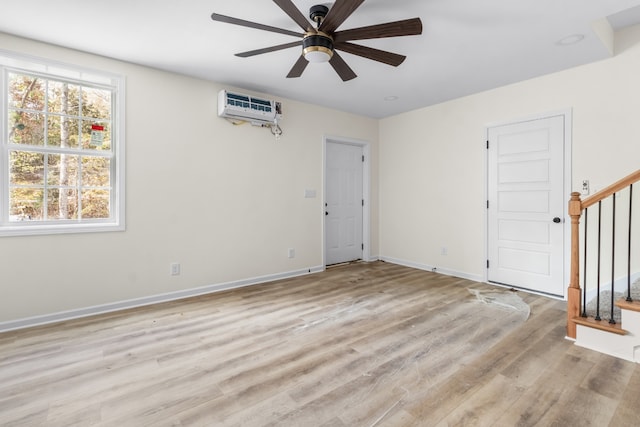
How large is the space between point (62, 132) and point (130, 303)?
187 centimetres

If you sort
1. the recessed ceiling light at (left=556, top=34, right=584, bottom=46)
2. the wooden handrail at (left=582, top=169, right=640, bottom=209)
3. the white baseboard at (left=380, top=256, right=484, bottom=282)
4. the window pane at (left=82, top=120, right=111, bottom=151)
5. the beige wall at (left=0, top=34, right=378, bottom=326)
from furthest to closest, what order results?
the white baseboard at (left=380, top=256, right=484, bottom=282), the window pane at (left=82, top=120, right=111, bottom=151), the beige wall at (left=0, top=34, right=378, bottom=326), the recessed ceiling light at (left=556, top=34, right=584, bottom=46), the wooden handrail at (left=582, top=169, right=640, bottom=209)

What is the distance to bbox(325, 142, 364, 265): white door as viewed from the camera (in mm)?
5152

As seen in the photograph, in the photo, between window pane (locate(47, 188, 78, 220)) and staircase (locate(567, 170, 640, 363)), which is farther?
window pane (locate(47, 188, 78, 220))

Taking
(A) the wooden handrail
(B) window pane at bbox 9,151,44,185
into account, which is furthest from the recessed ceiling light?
(B) window pane at bbox 9,151,44,185

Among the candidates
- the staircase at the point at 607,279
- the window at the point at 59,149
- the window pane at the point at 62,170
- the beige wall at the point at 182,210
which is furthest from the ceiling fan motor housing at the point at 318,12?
the window pane at the point at 62,170

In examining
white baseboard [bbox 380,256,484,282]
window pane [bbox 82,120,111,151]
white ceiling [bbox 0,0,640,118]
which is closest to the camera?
white ceiling [bbox 0,0,640,118]

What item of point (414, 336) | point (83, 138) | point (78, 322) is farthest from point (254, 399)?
point (83, 138)

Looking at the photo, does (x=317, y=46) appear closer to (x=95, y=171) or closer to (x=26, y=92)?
(x=95, y=171)

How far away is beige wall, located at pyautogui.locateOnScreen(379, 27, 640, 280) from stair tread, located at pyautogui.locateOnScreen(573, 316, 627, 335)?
1.60 metres

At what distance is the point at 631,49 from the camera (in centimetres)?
303

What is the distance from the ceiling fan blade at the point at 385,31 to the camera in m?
2.03

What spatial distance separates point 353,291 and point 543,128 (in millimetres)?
3012

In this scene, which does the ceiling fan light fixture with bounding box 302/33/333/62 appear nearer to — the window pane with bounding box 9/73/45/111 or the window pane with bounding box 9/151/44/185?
the window pane with bounding box 9/73/45/111

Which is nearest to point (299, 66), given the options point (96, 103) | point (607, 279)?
point (96, 103)
